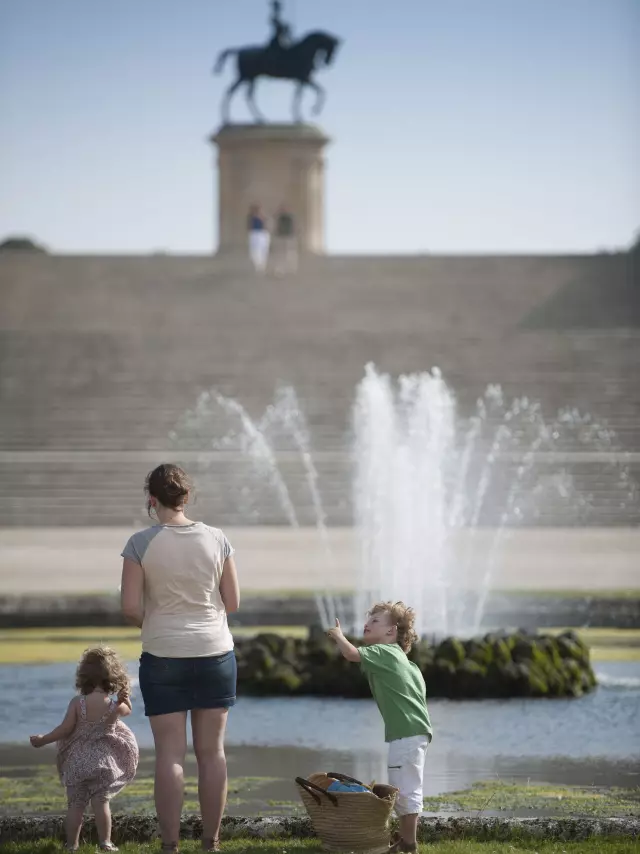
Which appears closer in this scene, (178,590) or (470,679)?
(178,590)

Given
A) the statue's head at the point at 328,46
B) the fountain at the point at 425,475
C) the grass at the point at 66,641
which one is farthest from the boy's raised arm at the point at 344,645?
the statue's head at the point at 328,46

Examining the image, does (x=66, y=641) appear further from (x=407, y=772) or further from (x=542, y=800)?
(x=407, y=772)

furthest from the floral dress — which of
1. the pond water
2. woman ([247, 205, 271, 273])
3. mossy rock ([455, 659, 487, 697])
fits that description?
woman ([247, 205, 271, 273])

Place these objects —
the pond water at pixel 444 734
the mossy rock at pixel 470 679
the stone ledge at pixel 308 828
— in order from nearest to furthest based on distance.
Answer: the stone ledge at pixel 308 828
the pond water at pixel 444 734
the mossy rock at pixel 470 679

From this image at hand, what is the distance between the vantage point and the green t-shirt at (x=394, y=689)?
4.80 meters

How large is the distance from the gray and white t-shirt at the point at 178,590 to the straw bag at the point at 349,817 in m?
0.45

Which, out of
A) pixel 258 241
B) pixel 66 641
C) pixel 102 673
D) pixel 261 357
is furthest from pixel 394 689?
pixel 258 241

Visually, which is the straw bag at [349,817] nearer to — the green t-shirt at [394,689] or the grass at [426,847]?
the grass at [426,847]

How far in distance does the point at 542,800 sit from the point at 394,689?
1197mm

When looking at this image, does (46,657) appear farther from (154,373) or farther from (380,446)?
(154,373)

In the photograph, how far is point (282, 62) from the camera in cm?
3656

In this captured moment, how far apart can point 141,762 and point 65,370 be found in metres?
18.8

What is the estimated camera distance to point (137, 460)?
22.0m

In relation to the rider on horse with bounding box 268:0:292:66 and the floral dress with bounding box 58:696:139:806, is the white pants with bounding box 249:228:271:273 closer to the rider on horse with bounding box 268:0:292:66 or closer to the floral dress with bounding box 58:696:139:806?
the rider on horse with bounding box 268:0:292:66
